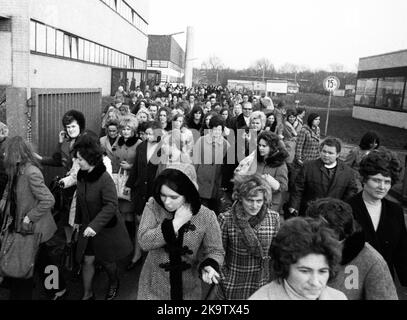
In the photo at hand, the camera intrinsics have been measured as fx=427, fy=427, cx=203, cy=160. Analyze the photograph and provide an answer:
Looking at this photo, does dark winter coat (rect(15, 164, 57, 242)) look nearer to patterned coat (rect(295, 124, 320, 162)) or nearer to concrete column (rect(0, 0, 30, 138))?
patterned coat (rect(295, 124, 320, 162))

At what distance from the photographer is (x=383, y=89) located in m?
33.2

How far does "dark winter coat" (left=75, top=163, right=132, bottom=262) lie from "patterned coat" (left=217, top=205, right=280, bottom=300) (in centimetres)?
119

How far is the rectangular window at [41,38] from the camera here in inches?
607

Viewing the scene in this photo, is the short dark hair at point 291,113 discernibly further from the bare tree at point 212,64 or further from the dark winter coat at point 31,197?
the bare tree at point 212,64

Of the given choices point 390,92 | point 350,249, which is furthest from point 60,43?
point 390,92

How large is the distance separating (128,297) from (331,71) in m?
76.9

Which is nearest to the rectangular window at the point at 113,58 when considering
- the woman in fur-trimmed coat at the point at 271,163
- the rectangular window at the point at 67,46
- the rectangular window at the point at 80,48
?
the rectangular window at the point at 80,48

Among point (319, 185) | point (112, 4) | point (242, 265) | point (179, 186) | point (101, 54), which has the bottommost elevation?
point (242, 265)

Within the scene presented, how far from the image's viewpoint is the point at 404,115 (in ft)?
92.2

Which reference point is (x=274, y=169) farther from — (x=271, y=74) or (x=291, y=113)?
(x=271, y=74)

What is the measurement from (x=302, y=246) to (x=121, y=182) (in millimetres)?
3707

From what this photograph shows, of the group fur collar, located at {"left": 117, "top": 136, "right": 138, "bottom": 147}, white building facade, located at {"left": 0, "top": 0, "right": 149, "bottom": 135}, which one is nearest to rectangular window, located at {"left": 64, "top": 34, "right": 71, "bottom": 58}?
white building facade, located at {"left": 0, "top": 0, "right": 149, "bottom": 135}

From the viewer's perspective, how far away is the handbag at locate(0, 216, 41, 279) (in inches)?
149
